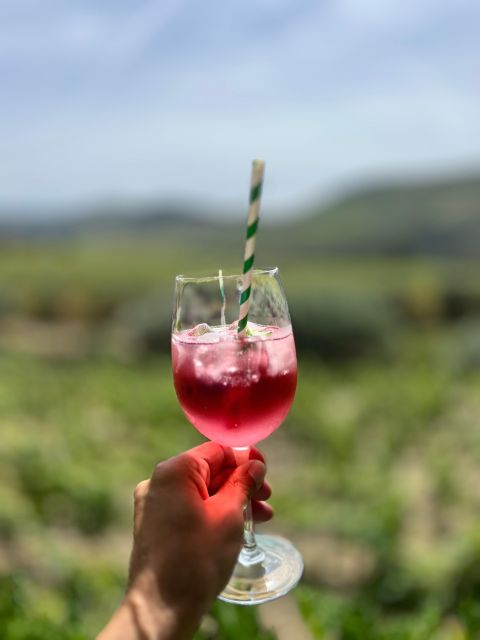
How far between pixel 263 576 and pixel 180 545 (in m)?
0.72

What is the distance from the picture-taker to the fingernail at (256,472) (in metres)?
1.90

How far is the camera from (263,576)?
90.5 inches

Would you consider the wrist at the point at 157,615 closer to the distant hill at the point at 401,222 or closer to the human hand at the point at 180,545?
the human hand at the point at 180,545

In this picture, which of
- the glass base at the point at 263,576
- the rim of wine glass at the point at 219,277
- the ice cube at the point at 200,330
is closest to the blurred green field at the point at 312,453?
the glass base at the point at 263,576

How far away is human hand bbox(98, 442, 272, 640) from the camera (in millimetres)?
1625

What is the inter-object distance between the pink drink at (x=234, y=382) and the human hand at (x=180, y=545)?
0.78ft

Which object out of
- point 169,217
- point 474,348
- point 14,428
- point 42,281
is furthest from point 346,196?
point 14,428

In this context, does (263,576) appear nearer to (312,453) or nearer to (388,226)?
(312,453)

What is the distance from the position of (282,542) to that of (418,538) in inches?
105

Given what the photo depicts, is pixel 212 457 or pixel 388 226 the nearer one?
pixel 212 457

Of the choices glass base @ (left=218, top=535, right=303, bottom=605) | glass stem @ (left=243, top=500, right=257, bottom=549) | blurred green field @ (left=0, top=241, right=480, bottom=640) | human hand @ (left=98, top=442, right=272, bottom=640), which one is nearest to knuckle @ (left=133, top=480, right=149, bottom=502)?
human hand @ (left=98, top=442, right=272, bottom=640)

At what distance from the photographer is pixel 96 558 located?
464 centimetres

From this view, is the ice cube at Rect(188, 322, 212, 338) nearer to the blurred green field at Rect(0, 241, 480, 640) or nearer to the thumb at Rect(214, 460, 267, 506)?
the thumb at Rect(214, 460, 267, 506)

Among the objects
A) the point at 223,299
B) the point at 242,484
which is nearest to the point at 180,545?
the point at 242,484
